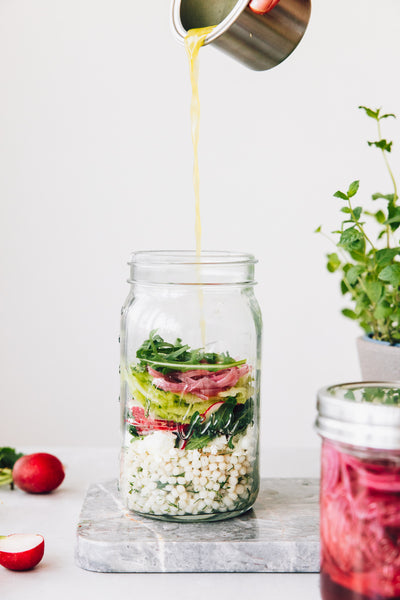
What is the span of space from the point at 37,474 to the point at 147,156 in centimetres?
117

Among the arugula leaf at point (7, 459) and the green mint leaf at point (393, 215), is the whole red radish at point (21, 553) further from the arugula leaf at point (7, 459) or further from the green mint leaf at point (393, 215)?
the green mint leaf at point (393, 215)

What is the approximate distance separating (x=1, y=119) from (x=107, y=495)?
134cm

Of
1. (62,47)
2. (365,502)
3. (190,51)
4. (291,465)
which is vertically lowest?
(291,465)

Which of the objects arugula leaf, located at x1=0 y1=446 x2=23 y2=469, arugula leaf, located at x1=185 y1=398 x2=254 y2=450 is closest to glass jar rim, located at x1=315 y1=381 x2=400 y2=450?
arugula leaf, located at x1=185 y1=398 x2=254 y2=450

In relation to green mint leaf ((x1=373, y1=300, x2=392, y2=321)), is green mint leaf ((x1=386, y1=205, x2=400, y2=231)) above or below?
above

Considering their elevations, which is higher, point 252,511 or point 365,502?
point 365,502

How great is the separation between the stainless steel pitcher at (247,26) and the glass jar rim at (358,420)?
1.71ft

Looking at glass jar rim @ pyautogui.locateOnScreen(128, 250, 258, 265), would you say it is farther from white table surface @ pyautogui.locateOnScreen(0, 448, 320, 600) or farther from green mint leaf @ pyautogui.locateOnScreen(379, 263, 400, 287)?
white table surface @ pyautogui.locateOnScreen(0, 448, 320, 600)

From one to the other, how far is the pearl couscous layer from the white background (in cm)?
120

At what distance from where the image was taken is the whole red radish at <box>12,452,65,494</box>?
1107mm

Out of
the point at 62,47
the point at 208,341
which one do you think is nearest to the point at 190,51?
the point at 208,341

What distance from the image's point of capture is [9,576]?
857 mm

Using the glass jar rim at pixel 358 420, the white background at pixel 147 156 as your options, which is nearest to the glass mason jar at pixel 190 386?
the glass jar rim at pixel 358 420

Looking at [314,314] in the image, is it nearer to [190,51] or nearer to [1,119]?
[1,119]
